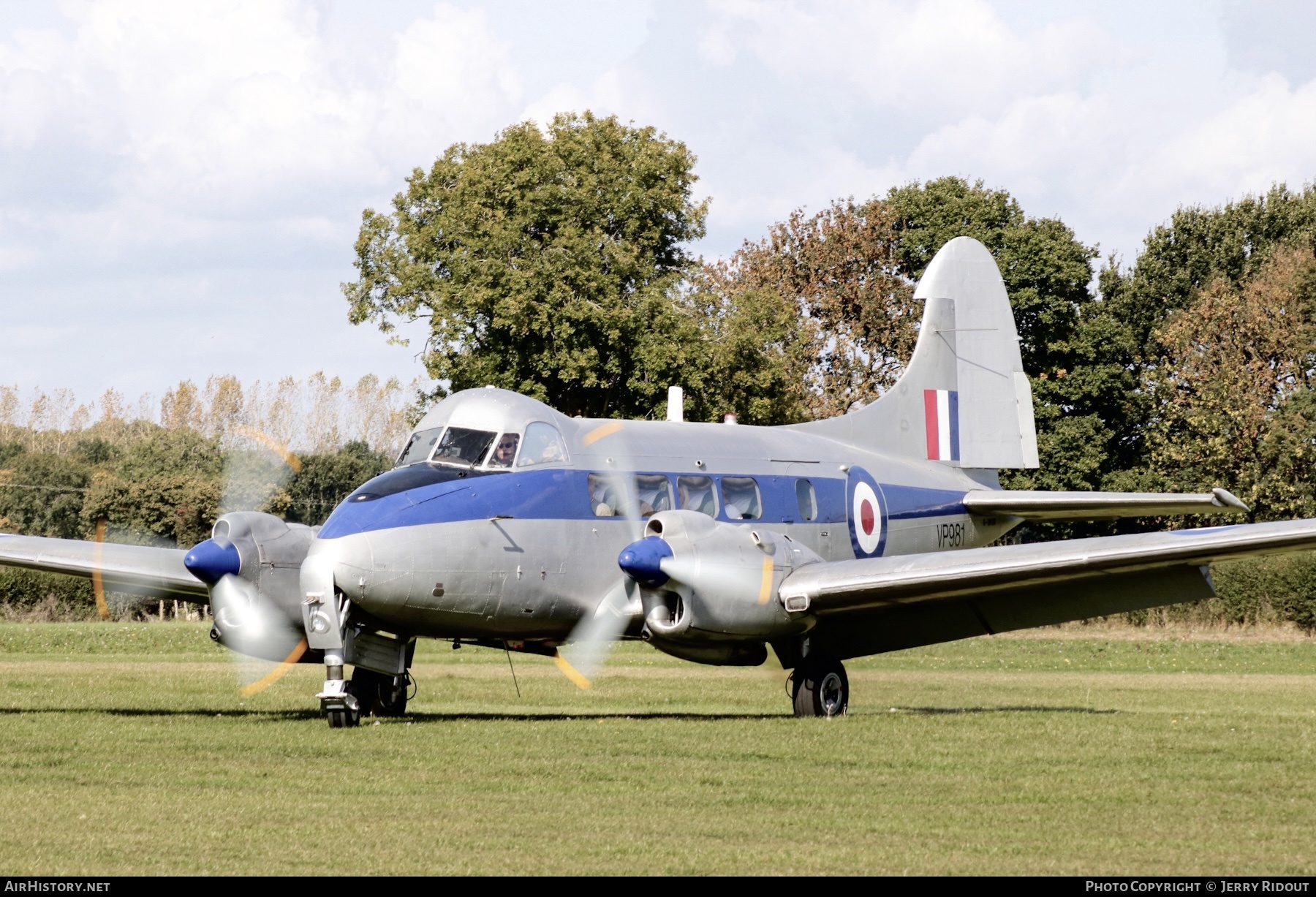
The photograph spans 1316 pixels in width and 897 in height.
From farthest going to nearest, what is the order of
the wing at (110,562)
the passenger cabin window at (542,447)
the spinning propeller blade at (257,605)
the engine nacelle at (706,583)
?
the wing at (110,562) < the spinning propeller blade at (257,605) < the passenger cabin window at (542,447) < the engine nacelle at (706,583)

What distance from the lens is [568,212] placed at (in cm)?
4456

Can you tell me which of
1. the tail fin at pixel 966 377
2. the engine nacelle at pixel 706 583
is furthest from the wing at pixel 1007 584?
the tail fin at pixel 966 377

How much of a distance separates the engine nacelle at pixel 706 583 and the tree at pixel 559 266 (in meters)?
24.8

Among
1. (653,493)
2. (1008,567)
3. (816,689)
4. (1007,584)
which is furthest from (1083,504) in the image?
(653,493)

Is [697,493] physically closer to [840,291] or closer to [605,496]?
[605,496]

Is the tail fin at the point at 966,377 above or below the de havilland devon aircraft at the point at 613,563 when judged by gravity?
above

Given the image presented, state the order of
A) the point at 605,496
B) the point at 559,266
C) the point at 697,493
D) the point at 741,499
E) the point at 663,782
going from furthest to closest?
the point at 559,266 → the point at 741,499 → the point at 697,493 → the point at 605,496 → the point at 663,782

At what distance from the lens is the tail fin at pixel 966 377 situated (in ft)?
79.2

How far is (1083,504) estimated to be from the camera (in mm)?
20906

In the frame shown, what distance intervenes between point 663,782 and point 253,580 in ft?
22.4

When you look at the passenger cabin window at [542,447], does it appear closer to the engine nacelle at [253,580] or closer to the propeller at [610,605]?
the propeller at [610,605]

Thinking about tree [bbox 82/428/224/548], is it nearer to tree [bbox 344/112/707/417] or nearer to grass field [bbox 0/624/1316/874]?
tree [bbox 344/112/707/417]

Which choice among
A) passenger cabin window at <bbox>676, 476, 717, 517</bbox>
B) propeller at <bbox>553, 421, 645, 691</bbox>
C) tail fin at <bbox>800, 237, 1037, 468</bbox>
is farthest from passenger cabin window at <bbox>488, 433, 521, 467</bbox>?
tail fin at <bbox>800, 237, 1037, 468</bbox>

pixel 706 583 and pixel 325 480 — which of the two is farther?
pixel 325 480
